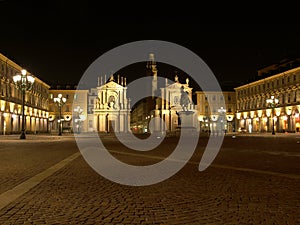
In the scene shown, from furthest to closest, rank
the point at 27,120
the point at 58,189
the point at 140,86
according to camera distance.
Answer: the point at 140,86 → the point at 27,120 → the point at 58,189

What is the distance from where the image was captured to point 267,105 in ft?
265

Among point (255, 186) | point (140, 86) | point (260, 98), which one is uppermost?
point (140, 86)

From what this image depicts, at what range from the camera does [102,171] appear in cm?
1191

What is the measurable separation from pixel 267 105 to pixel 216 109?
27.4 meters

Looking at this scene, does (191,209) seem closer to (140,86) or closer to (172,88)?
(172,88)

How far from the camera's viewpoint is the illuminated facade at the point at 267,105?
70.0 meters

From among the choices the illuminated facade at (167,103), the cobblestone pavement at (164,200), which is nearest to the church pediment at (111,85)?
the illuminated facade at (167,103)

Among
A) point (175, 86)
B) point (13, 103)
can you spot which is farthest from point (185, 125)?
point (175, 86)

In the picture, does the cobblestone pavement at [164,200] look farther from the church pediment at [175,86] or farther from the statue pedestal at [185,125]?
the church pediment at [175,86]

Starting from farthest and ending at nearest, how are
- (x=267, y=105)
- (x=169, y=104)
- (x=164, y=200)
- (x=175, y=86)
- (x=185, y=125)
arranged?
(x=175, y=86), (x=169, y=104), (x=267, y=105), (x=185, y=125), (x=164, y=200)


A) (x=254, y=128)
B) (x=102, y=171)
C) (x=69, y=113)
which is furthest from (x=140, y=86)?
(x=102, y=171)

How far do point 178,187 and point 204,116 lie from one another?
99056 mm

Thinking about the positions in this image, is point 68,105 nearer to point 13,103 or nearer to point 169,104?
point 169,104

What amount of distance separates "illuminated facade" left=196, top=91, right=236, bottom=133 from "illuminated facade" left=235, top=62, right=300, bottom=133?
530 cm
